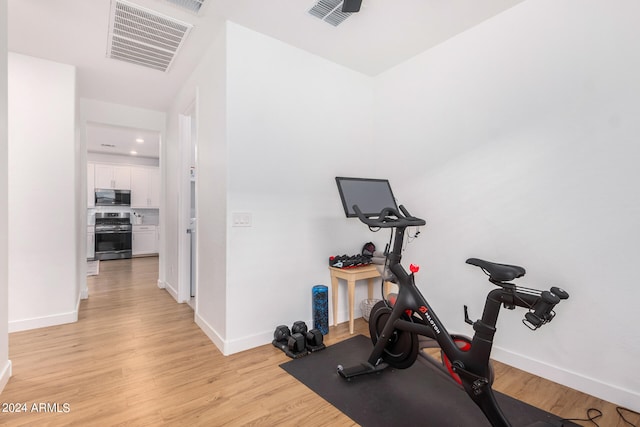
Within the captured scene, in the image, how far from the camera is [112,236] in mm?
7102

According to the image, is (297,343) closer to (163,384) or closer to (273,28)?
(163,384)

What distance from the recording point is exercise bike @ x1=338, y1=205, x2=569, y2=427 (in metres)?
1.48

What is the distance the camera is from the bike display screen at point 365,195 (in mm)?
2350

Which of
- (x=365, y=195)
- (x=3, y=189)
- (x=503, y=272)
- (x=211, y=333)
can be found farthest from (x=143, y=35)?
(x=503, y=272)

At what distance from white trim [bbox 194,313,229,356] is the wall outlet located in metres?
0.97

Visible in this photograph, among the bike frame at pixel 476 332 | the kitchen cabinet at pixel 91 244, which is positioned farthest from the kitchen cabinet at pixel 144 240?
the bike frame at pixel 476 332

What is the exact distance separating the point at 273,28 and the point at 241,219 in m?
1.63

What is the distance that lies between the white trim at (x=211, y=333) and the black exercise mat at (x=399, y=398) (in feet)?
1.90

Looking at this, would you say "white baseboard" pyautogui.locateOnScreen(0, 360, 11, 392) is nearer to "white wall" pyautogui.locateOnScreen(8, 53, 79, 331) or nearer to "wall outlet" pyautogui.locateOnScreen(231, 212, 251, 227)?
"white wall" pyautogui.locateOnScreen(8, 53, 79, 331)

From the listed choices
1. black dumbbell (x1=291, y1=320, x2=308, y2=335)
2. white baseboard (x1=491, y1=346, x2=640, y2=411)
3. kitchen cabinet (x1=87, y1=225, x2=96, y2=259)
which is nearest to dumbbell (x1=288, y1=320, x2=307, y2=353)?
black dumbbell (x1=291, y1=320, x2=308, y2=335)

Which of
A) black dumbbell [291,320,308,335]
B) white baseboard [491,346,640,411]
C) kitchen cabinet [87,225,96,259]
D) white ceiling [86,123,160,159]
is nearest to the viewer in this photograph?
white baseboard [491,346,640,411]

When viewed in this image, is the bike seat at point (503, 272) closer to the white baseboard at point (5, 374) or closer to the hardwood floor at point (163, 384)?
the hardwood floor at point (163, 384)

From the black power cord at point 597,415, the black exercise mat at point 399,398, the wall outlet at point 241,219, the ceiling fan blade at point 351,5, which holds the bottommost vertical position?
the black power cord at point 597,415

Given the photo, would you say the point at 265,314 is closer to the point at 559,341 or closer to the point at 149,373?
the point at 149,373
